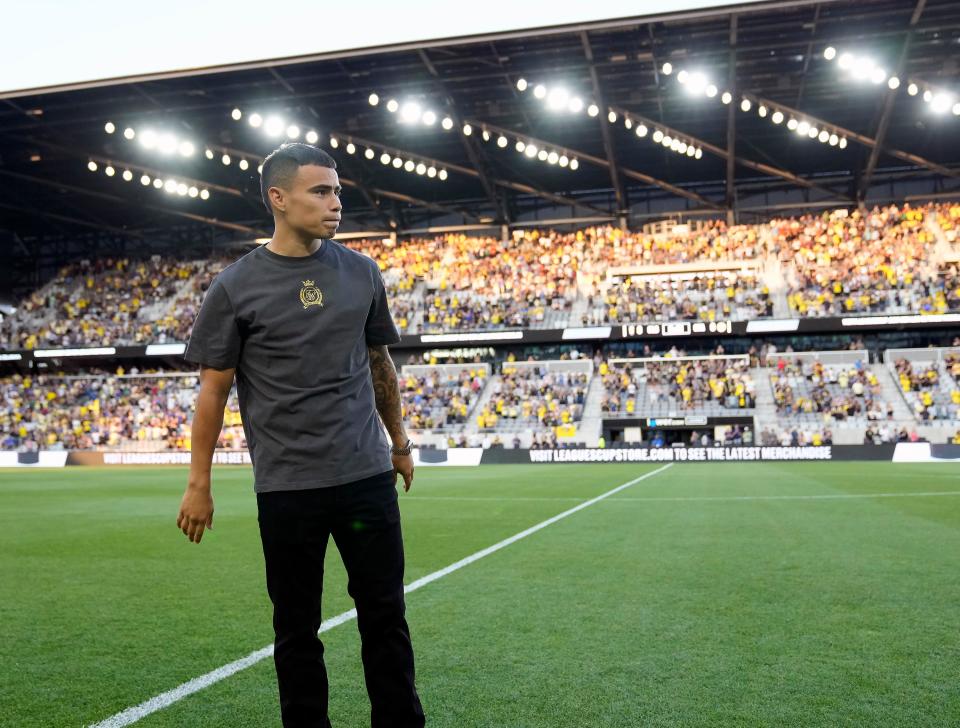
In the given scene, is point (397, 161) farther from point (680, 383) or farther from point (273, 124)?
point (680, 383)

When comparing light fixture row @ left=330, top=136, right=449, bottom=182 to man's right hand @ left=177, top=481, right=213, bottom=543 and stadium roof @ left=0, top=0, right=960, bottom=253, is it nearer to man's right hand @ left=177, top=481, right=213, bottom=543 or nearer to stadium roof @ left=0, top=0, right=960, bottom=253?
stadium roof @ left=0, top=0, right=960, bottom=253

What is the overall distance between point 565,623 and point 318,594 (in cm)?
269

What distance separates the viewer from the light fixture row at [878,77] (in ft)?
106

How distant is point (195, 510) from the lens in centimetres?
321

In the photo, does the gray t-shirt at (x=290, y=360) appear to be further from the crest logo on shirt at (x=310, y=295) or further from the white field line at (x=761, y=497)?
the white field line at (x=761, y=497)

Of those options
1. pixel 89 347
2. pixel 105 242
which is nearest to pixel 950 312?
pixel 89 347

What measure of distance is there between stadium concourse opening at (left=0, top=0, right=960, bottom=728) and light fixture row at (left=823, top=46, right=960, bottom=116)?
15cm

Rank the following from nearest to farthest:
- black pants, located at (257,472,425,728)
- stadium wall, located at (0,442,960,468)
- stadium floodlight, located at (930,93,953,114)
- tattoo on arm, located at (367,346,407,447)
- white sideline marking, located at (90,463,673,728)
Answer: black pants, located at (257,472,425,728) < tattoo on arm, located at (367,346,407,447) < white sideline marking, located at (90,463,673,728) < stadium wall, located at (0,442,960,468) < stadium floodlight, located at (930,93,953,114)

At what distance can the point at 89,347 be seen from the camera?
4959 cm

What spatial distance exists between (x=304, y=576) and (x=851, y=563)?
6134mm

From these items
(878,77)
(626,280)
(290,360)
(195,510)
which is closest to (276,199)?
(290,360)

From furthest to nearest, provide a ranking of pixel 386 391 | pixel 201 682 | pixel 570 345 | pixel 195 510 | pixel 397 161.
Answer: pixel 570 345
pixel 397 161
pixel 201 682
pixel 386 391
pixel 195 510

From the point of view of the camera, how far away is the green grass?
3842mm

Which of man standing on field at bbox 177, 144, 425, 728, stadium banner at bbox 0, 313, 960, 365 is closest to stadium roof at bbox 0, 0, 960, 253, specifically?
stadium banner at bbox 0, 313, 960, 365
